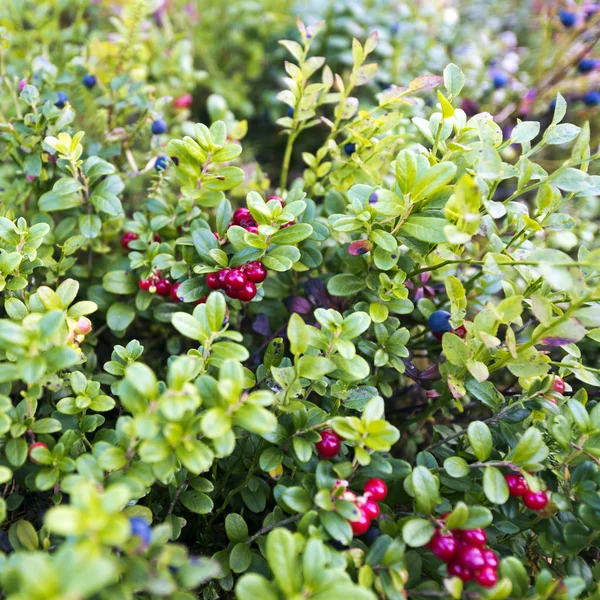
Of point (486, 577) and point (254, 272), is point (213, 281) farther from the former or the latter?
point (486, 577)

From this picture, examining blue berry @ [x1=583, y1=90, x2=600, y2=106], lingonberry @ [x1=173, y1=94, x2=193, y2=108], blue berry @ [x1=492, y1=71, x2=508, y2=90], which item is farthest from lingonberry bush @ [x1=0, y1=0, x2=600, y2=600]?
blue berry @ [x1=583, y1=90, x2=600, y2=106]

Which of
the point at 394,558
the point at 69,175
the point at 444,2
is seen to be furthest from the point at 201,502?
the point at 444,2

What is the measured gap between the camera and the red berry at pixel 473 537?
90 cm

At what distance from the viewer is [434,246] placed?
118 cm

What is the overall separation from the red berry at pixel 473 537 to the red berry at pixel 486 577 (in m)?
0.04

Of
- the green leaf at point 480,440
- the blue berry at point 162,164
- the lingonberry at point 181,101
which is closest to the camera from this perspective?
the green leaf at point 480,440

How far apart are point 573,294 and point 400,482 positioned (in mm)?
503

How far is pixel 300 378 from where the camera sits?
1054mm

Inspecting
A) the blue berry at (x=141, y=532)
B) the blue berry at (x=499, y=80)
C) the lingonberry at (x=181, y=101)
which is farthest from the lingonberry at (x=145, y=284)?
the blue berry at (x=499, y=80)

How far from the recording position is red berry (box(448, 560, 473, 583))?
0.89 meters

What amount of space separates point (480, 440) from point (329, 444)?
0.92ft

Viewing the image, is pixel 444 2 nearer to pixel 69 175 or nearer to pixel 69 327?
pixel 69 175

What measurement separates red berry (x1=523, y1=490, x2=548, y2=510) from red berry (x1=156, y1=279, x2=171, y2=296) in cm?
90

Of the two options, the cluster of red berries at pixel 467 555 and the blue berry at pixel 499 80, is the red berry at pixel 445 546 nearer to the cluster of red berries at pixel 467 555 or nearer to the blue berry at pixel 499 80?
the cluster of red berries at pixel 467 555
